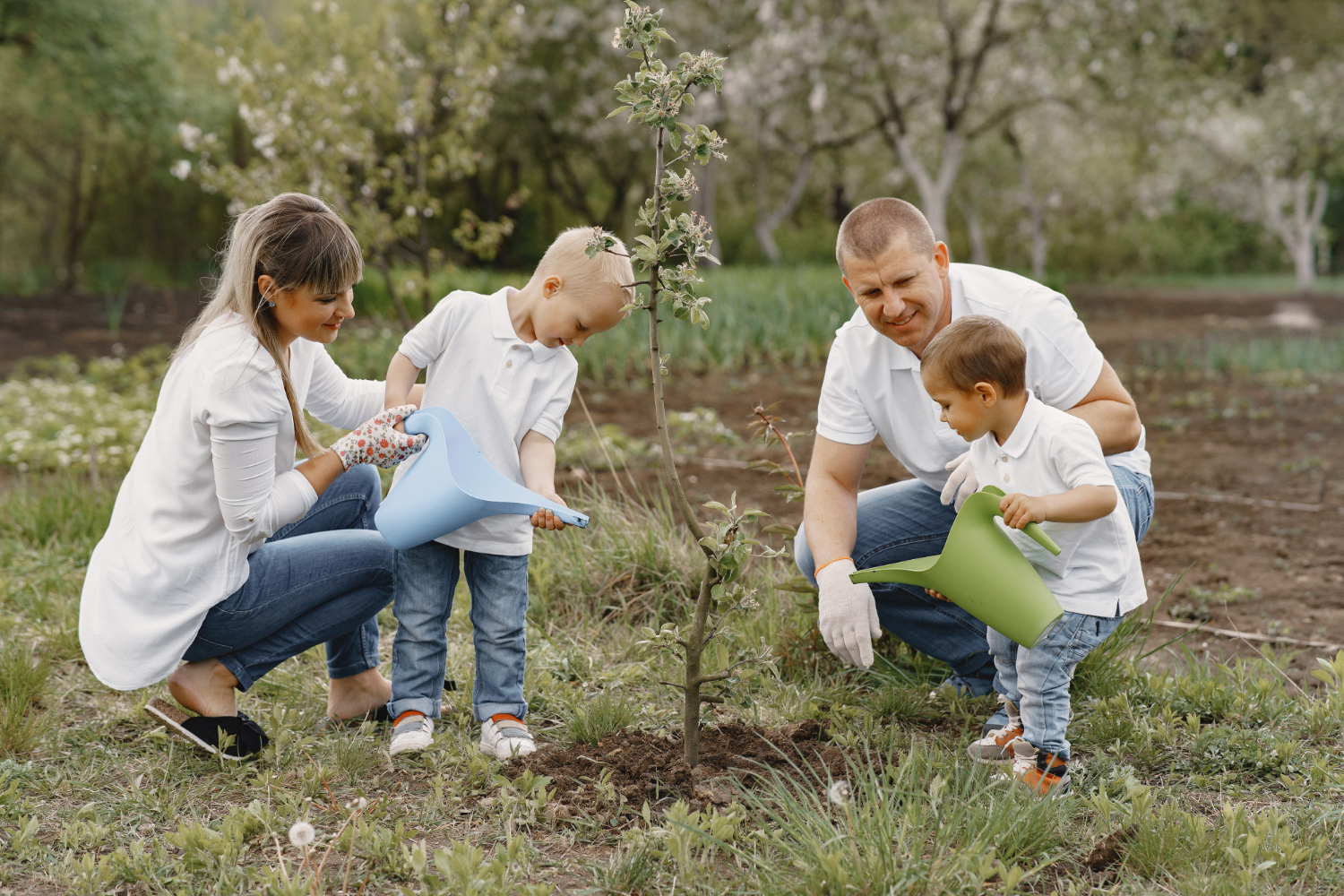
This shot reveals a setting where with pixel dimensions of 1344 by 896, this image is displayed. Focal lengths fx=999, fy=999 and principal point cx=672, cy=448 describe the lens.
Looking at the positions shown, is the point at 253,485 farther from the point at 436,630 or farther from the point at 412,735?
the point at 412,735

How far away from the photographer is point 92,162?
15797 mm

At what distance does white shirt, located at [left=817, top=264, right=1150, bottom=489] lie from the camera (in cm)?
215

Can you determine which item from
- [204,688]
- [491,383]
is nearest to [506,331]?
[491,383]

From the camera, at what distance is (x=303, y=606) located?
2.15 metres

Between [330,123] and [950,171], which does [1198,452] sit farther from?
[950,171]

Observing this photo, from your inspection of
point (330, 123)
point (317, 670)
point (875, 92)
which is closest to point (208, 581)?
point (317, 670)

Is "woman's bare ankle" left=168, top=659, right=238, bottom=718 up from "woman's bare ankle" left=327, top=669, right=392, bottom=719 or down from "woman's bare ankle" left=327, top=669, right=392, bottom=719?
up

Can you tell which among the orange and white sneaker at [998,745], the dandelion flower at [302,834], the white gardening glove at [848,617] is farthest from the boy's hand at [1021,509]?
the dandelion flower at [302,834]

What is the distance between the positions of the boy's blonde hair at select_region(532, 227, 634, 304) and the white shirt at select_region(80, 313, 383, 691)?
60cm

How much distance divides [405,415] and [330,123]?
4.29 meters

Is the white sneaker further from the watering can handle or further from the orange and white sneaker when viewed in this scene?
the watering can handle

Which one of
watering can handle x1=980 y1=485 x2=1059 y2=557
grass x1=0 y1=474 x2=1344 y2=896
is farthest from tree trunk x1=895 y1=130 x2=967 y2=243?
watering can handle x1=980 y1=485 x2=1059 y2=557

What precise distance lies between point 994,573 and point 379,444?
3.85 ft

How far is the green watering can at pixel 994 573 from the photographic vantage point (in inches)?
66.9
